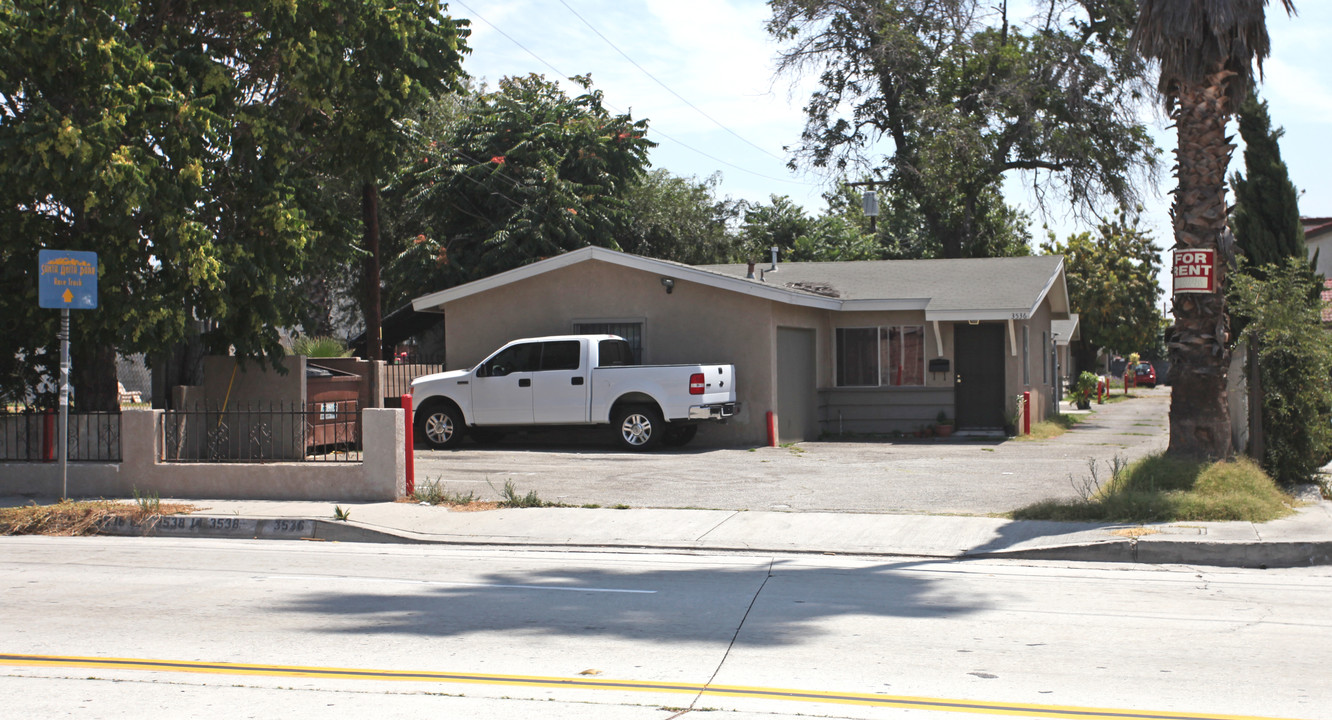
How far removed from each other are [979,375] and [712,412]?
22.7ft

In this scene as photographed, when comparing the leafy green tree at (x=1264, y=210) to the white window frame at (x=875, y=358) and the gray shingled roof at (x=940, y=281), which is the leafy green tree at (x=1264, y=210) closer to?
the gray shingled roof at (x=940, y=281)

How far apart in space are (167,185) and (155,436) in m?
3.03

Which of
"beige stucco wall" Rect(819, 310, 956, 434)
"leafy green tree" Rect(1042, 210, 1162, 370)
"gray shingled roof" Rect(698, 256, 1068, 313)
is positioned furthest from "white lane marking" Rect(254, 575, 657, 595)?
"leafy green tree" Rect(1042, 210, 1162, 370)

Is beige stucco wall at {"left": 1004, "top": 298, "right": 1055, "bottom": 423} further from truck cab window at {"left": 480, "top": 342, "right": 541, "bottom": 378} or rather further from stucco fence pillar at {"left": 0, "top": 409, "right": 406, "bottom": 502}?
stucco fence pillar at {"left": 0, "top": 409, "right": 406, "bottom": 502}

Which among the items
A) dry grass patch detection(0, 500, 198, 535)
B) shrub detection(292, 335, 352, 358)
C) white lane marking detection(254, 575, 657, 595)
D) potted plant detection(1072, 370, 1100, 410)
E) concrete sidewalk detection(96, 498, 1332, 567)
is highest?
shrub detection(292, 335, 352, 358)

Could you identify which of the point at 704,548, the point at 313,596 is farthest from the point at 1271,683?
the point at 313,596

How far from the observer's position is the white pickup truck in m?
18.7

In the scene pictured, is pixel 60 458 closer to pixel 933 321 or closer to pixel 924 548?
pixel 924 548

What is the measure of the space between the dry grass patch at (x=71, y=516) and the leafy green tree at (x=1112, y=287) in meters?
40.6

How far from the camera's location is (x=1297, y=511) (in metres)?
11.5

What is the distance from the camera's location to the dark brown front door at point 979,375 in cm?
2266

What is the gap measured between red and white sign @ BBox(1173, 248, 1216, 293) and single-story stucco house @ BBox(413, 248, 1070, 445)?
336 inches

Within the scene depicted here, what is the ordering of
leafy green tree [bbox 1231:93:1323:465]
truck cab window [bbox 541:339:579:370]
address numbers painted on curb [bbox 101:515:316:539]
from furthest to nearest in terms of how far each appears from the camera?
truck cab window [bbox 541:339:579:370] → leafy green tree [bbox 1231:93:1323:465] → address numbers painted on curb [bbox 101:515:316:539]

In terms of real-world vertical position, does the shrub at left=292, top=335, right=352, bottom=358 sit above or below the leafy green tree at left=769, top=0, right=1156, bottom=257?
below
